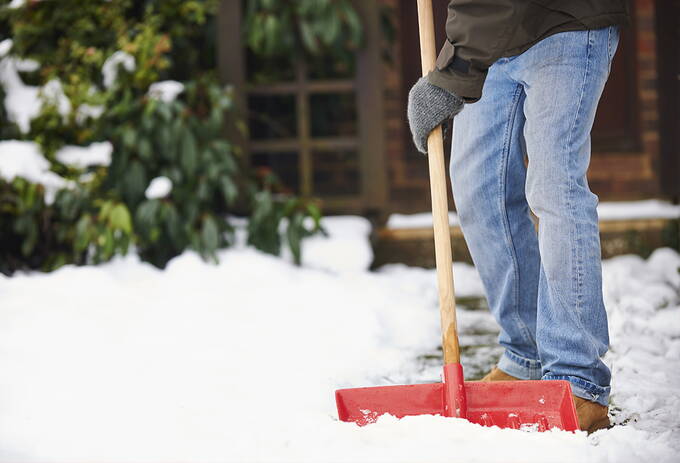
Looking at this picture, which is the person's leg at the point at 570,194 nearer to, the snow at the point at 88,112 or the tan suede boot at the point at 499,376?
the tan suede boot at the point at 499,376

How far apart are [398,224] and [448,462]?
2.84 meters

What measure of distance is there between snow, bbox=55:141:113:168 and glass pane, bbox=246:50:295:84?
913mm

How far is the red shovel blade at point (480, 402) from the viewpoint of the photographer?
1.54m

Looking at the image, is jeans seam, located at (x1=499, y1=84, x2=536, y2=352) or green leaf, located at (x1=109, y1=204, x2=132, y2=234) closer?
jeans seam, located at (x1=499, y1=84, x2=536, y2=352)

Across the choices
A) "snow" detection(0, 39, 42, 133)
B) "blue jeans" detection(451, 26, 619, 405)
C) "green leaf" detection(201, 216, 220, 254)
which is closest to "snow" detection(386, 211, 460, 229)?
"green leaf" detection(201, 216, 220, 254)

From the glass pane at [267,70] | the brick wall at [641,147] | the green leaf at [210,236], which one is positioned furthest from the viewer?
the brick wall at [641,147]

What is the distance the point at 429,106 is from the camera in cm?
168

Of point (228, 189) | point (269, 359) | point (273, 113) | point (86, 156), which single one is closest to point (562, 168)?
point (269, 359)

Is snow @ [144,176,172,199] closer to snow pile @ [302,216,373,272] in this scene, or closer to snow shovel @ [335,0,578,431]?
snow pile @ [302,216,373,272]

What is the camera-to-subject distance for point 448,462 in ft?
4.43

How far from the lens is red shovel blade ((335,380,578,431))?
154cm

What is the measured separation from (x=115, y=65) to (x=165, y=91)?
0.25 meters

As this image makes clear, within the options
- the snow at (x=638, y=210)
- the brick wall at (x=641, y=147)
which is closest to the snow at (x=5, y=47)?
the snow at (x=638, y=210)

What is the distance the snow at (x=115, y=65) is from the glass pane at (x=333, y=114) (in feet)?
4.08
